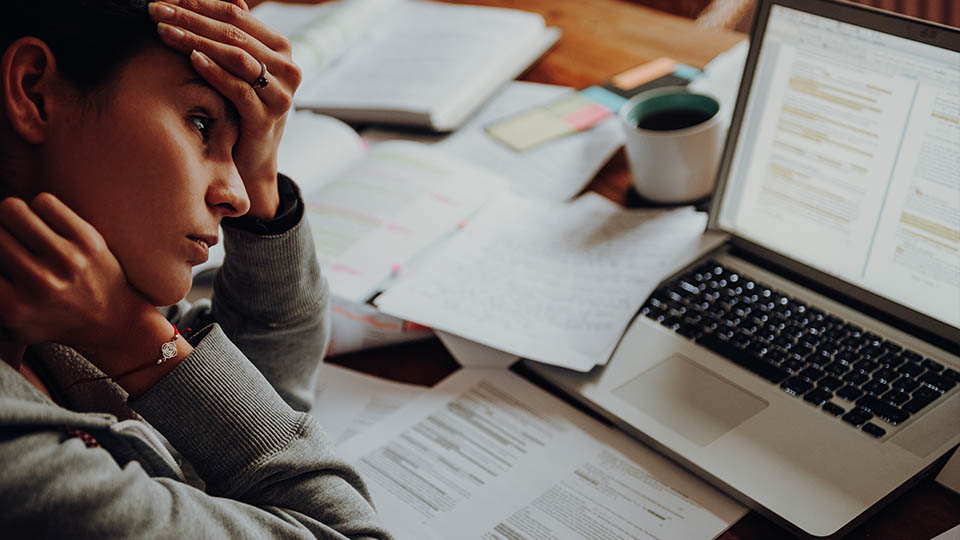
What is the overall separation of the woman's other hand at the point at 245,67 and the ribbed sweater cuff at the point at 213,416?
0.20 meters

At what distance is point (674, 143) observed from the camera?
1.04 m

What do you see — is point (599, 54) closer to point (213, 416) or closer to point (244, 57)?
point (244, 57)

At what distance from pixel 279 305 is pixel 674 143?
51cm

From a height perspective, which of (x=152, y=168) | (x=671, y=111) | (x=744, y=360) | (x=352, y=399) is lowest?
(x=352, y=399)

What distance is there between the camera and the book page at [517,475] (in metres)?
0.71

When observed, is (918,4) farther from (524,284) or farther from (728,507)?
(728,507)

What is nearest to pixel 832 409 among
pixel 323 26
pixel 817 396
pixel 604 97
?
pixel 817 396

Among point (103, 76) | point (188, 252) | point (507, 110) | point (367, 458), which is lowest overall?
point (367, 458)

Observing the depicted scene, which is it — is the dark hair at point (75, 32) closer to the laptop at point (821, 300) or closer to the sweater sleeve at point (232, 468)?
the sweater sleeve at point (232, 468)

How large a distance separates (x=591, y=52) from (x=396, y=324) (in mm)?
752

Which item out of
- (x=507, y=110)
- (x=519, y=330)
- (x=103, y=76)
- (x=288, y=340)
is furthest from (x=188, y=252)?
(x=507, y=110)

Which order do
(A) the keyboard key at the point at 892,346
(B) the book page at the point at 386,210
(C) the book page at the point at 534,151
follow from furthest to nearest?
(C) the book page at the point at 534,151 < (B) the book page at the point at 386,210 < (A) the keyboard key at the point at 892,346

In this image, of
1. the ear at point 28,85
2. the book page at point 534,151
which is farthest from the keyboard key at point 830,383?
the ear at point 28,85

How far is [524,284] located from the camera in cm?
97
